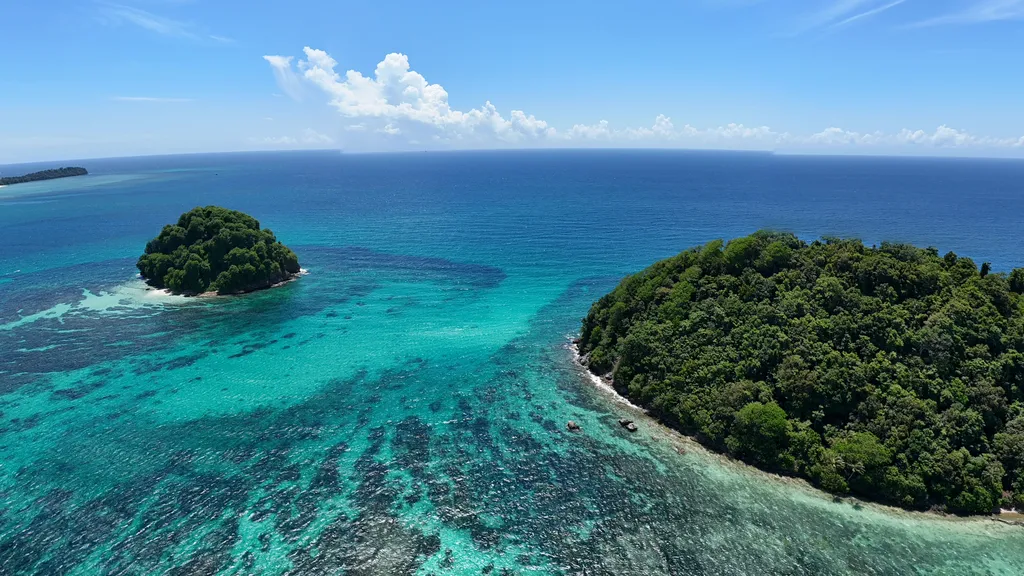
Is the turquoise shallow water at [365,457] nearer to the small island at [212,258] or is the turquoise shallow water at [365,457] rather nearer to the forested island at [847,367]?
the forested island at [847,367]

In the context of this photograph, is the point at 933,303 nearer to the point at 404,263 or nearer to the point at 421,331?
the point at 421,331

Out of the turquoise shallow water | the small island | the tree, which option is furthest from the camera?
the small island

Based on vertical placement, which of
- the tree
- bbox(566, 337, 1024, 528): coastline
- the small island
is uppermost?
the small island

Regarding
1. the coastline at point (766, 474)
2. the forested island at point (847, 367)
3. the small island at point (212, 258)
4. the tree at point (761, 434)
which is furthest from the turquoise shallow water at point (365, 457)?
the small island at point (212, 258)

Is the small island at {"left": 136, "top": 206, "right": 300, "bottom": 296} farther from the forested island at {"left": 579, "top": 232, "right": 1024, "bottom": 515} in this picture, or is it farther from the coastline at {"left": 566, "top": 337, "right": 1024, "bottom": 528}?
the forested island at {"left": 579, "top": 232, "right": 1024, "bottom": 515}

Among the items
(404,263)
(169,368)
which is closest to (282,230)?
(404,263)

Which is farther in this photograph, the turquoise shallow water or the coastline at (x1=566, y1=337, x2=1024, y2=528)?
the coastline at (x1=566, y1=337, x2=1024, y2=528)

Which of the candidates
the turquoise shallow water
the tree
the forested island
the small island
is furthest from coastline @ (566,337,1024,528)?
the small island
